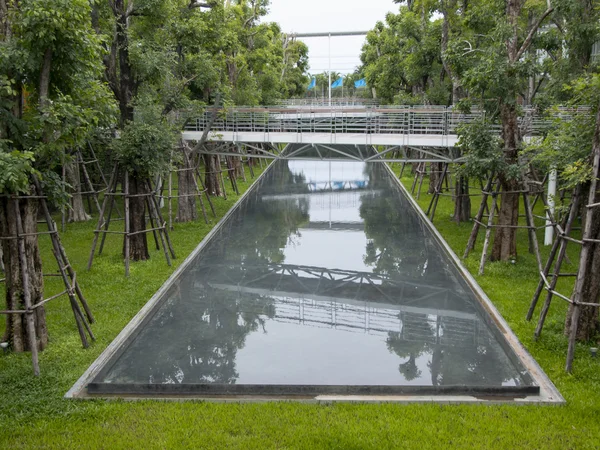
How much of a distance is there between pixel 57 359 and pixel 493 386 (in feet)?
21.9

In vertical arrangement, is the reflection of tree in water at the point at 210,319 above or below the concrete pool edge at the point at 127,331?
below

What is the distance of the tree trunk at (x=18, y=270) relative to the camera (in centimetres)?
912

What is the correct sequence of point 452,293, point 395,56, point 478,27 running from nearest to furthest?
1. point 452,293
2. point 478,27
3. point 395,56

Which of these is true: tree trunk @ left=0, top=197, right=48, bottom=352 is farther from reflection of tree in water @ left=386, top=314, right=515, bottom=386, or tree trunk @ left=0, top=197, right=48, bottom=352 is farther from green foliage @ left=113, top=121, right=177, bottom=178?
reflection of tree in water @ left=386, top=314, right=515, bottom=386

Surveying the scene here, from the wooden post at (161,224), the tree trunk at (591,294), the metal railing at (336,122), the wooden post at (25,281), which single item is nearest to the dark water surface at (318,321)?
the wooden post at (161,224)

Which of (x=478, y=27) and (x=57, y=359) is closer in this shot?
(x=57, y=359)

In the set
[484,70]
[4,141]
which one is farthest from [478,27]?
[4,141]

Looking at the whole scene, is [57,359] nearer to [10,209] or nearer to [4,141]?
[10,209]

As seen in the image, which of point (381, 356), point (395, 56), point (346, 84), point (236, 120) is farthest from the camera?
point (346, 84)

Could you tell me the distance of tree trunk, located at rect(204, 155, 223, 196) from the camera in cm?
2493

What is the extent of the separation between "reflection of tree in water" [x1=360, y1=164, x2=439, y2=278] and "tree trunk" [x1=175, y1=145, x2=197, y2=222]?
20.5 feet

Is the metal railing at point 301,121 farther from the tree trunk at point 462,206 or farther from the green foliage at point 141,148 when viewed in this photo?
the green foliage at point 141,148

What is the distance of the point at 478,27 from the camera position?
1761cm

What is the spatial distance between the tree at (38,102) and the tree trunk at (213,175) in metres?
14.7
